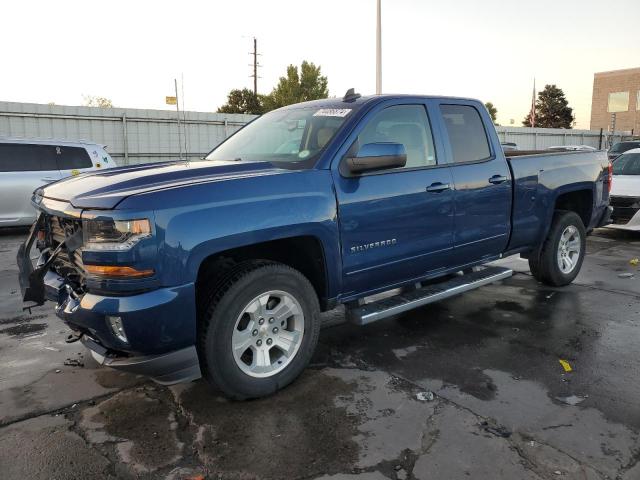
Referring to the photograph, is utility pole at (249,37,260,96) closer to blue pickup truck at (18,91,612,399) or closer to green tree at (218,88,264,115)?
green tree at (218,88,264,115)

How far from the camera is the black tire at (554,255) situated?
5.61 meters

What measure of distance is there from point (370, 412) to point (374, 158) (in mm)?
1620

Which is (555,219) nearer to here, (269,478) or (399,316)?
(399,316)

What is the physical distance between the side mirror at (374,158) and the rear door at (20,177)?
8.27 m

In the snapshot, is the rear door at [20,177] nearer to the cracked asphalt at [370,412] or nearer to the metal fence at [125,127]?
the metal fence at [125,127]

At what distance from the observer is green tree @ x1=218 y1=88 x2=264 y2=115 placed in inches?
2040

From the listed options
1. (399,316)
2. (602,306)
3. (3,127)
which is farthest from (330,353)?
(3,127)

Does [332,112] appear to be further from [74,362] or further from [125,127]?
[125,127]

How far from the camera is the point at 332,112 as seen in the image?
4023mm

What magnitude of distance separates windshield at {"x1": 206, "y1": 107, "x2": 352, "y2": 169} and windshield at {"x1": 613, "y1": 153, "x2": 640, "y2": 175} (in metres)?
7.96

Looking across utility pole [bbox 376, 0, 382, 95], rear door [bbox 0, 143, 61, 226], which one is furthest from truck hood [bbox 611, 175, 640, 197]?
rear door [bbox 0, 143, 61, 226]

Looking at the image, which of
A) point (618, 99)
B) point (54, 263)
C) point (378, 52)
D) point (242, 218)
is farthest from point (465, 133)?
point (618, 99)

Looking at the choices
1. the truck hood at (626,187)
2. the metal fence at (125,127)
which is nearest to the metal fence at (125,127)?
the metal fence at (125,127)

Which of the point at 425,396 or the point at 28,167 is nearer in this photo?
the point at 425,396
